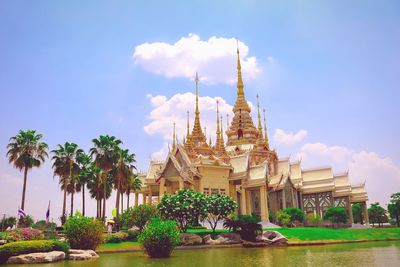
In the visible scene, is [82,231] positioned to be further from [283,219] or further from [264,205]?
[283,219]

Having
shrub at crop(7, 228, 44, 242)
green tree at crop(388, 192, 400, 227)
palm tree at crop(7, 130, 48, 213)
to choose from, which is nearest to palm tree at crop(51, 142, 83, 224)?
palm tree at crop(7, 130, 48, 213)

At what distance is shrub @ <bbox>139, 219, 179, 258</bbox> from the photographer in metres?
23.1

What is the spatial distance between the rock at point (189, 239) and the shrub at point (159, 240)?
735 centimetres

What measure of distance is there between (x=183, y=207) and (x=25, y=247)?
13.0m

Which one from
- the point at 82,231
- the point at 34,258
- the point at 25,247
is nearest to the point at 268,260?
the point at 82,231

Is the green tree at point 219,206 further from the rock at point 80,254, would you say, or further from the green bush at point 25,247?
the green bush at point 25,247

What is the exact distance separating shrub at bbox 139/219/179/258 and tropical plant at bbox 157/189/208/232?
327 inches

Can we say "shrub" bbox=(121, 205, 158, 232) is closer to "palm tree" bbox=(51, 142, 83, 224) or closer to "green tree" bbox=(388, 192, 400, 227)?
"palm tree" bbox=(51, 142, 83, 224)

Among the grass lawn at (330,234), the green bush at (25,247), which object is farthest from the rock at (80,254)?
the grass lawn at (330,234)

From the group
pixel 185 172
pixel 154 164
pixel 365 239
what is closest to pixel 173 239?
pixel 185 172

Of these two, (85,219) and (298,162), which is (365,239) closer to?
(298,162)

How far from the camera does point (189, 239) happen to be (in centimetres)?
3120

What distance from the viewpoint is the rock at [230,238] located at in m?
32.4

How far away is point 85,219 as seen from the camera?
1001 inches
